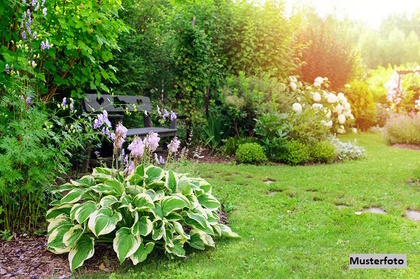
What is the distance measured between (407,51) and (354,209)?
33498mm

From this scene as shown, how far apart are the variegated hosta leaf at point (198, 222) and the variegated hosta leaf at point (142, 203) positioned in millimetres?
354

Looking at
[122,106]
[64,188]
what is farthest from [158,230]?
[122,106]

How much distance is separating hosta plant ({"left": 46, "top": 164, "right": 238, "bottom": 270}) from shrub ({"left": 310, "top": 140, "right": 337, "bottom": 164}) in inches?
159

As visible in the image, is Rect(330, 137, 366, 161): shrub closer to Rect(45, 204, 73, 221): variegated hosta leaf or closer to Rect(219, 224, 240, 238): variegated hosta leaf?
Rect(219, 224, 240, 238): variegated hosta leaf

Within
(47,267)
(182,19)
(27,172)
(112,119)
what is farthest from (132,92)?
(47,267)

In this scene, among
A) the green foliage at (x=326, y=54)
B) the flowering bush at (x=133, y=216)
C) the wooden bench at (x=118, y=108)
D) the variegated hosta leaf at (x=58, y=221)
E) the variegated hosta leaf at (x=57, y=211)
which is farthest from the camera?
the green foliage at (x=326, y=54)

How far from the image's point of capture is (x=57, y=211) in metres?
3.17

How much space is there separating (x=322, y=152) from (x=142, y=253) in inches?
195

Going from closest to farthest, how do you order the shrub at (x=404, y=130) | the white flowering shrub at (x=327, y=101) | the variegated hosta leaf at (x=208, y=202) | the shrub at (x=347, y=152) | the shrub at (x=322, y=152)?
the variegated hosta leaf at (x=208, y=202) → the shrub at (x=322, y=152) → the shrub at (x=347, y=152) → the shrub at (x=404, y=130) → the white flowering shrub at (x=327, y=101)

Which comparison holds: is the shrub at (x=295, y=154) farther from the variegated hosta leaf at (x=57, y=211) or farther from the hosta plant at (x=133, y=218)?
the variegated hosta leaf at (x=57, y=211)

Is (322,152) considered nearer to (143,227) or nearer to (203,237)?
(203,237)

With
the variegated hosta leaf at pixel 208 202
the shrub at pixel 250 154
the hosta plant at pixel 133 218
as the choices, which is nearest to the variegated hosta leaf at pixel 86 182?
the hosta plant at pixel 133 218

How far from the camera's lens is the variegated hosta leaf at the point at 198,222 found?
3.05m

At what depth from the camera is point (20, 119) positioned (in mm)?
3111
